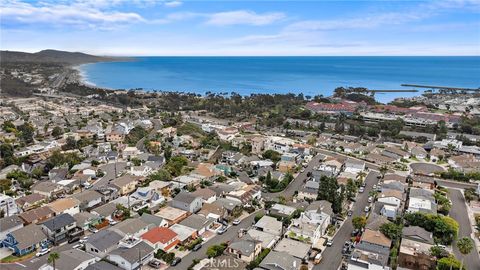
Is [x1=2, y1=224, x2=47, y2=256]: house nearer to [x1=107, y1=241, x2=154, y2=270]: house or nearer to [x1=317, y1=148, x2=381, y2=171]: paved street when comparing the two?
[x1=107, y1=241, x2=154, y2=270]: house

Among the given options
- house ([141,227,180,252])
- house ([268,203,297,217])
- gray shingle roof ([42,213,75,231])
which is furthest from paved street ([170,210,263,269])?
gray shingle roof ([42,213,75,231])

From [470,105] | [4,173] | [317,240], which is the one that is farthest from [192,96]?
[317,240]

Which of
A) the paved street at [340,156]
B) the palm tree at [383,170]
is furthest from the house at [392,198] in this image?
the paved street at [340,156]

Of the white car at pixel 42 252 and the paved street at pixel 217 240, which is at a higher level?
the white car at pixel 42 252

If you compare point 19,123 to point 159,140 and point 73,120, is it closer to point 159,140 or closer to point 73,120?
point 73,120

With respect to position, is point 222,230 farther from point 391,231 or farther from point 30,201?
point 30,201

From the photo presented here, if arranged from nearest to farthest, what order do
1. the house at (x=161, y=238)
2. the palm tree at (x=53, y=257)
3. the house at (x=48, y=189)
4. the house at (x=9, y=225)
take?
the palm tree at (x=53, y=257), the house at (x=161, y=238), the house at (x=9, y=225), the house at (x=48, y=189)

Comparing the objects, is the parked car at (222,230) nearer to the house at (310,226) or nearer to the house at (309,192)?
the house at (310,226)

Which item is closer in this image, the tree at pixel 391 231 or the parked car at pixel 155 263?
the parked car at pixel 155 263
